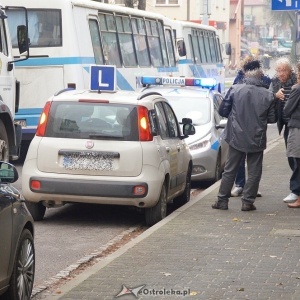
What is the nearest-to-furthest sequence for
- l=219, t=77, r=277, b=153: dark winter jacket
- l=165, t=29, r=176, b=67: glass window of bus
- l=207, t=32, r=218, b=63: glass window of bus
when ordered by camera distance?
1. l=219, t=77, r=277, b=153: dark winter jacket
2. l=165, t=29, r=176, b=67: glass window of bus
3. l=207, t=32, r=218, b=63: glass window of bus

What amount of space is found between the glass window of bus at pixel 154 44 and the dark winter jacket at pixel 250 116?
14.4 meters

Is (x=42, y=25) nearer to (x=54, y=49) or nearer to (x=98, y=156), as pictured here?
(x=54, y=49)

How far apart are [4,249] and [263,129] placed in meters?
6.06

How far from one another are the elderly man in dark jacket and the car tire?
5150 millimetres

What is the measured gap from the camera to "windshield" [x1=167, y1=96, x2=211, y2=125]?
55.5 ft

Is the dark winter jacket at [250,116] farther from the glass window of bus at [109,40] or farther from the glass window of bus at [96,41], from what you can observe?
A: the glass window of bus at [109,40]

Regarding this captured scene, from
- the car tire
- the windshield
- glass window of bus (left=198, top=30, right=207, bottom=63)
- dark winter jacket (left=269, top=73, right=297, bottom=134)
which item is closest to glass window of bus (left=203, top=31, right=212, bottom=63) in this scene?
glass window of bus (left=198, top=30, right=207, bottom=63)

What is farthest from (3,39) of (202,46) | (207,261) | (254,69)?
(202,46)

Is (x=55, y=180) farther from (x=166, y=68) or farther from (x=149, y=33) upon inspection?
(x=166, y=68)

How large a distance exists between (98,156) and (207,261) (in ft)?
9.55

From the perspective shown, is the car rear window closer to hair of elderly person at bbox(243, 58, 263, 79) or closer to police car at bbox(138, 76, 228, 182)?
hair of elderly person at bbox(243, 58, 263, 79)

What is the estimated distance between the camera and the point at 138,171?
464 inches

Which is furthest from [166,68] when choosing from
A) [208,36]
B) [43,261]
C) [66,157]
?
[43,261]

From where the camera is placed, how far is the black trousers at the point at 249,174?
496 inches
